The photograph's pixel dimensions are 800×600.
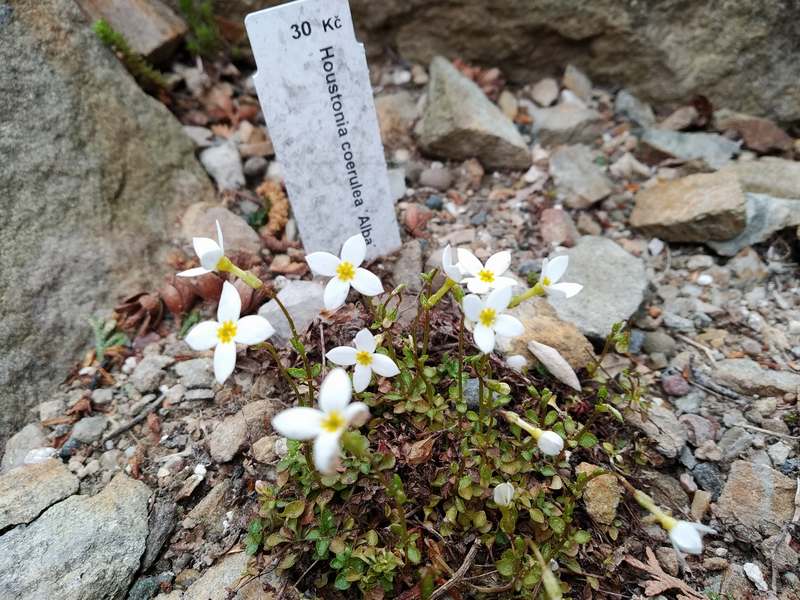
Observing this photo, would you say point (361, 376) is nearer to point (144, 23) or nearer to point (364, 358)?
point (364, 358)

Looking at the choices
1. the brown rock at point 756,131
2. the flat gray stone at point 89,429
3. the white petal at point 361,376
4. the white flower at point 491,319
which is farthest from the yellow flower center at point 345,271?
the brown rock at point 756,131

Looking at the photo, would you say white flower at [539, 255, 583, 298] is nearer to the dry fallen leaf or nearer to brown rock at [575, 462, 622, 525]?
the dry fallen leaf

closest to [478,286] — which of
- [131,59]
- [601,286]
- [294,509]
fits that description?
[294,509]

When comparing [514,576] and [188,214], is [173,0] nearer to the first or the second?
[188,214]

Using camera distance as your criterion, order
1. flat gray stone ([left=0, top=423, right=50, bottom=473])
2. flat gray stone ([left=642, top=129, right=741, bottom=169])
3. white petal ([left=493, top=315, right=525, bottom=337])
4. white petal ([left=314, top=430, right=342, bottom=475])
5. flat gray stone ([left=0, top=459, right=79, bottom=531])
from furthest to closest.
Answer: flat gray stone ([left=642, top=129, right=741, bottom=169]), flat gray stone ([left=0, top=423, right=50, bottom=473]), flat gray stone ([left=0, top=459, right=79, bottom=531]), white petal ([left=493, top=315, right=525, bottom=337]), white petal ([left=314, top=430, right=342, bottom=475])

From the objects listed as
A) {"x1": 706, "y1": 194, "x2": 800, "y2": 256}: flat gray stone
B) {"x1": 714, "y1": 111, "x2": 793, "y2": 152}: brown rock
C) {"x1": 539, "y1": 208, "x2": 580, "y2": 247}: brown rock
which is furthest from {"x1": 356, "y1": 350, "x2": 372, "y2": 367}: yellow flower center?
{"x1": 714, "y1": 111, "x2": 793, "y2": 152}: brown rock

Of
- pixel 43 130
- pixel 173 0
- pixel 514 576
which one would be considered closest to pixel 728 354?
pixel 514 576
